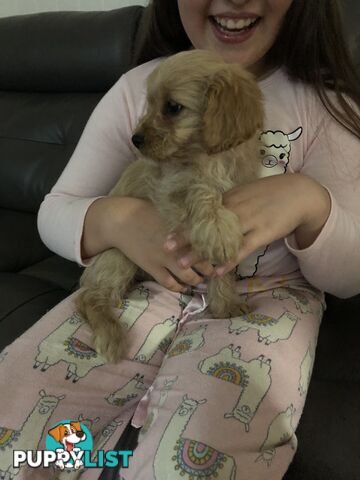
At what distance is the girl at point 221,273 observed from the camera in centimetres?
90

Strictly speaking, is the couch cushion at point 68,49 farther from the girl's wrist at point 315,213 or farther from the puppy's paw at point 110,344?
the puppy's paw at point 110,344

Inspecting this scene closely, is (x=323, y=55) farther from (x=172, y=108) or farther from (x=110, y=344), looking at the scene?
(x=110, y=344)

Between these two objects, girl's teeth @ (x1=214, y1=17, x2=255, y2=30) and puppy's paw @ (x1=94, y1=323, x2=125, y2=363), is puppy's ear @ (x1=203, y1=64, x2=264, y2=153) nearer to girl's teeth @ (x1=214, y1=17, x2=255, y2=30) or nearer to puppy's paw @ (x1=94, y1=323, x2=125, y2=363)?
girl's teeth @ (x1=214, y1=17, x2=255, y2=30)

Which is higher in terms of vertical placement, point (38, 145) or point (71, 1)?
point (71, 1)

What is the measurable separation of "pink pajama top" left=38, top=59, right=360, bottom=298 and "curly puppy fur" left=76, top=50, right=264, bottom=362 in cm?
13

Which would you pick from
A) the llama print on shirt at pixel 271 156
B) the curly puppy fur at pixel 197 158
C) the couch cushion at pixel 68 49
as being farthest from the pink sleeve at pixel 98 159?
the couch cushion at pixel 68 49

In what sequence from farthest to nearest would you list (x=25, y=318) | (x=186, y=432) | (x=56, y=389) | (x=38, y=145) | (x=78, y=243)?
1. (x=38, y=145)
2. (x=25, y=318)
3. (x=78, y=243)
4. (x=56, y=389)
5. (x=186, y=432)

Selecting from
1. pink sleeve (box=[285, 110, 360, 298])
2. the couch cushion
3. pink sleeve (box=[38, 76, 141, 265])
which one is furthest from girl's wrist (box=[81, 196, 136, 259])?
the couch cushion

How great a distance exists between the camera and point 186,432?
2.82 feet

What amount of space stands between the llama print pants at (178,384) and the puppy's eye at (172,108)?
495 mm

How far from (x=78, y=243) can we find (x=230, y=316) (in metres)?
0.50

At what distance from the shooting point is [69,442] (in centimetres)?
99

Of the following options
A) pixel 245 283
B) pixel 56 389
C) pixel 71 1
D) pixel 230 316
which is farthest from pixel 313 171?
pixel 71 1

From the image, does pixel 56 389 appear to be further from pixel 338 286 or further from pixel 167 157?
pixel 338 286
